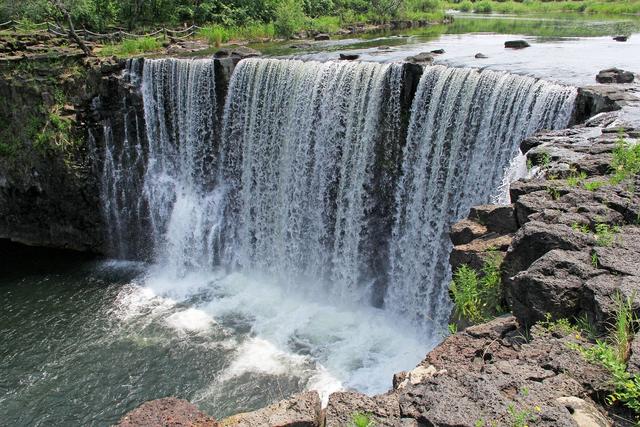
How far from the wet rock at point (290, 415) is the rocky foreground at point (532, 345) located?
12 mm

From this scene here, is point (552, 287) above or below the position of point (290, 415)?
above

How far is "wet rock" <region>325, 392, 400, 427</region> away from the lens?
449 cm

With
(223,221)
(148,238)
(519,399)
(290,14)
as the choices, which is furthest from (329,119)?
(290,14)

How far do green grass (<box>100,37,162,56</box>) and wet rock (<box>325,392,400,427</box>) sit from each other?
1817 centimetres

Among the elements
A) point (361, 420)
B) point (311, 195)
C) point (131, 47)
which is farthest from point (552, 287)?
point (131, 47)

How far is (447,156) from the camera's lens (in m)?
12.4

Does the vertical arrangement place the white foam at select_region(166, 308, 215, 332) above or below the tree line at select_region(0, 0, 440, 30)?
below

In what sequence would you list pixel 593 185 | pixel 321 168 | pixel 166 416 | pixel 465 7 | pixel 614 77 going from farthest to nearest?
pixel 465 7 < pixel 321 168 < pixel 614 77 < pixel 593 185 < pixel 166 416

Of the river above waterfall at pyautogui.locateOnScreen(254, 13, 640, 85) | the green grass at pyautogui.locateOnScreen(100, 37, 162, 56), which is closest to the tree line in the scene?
the green grass at pyautogui.locateOnScreen(100, 37, 162, 56)

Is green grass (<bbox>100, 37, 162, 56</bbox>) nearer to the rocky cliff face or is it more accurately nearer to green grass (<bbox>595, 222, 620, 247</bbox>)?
the rocky cliff face

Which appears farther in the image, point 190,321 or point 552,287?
point 190,321

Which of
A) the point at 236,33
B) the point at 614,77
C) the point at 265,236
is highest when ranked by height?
the point at 236,33

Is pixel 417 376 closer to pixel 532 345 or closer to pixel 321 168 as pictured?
pixel 532 345

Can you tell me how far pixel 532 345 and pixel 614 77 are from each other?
410 inches
